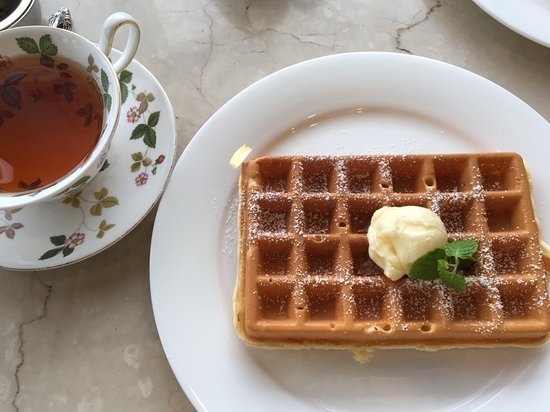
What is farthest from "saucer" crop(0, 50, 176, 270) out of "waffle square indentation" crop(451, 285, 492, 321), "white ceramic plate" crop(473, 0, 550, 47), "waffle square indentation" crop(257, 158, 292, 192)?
"white ceramic plate" crop(473, 0, 550, 47)

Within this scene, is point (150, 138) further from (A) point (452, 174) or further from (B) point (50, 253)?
(A) point (452, 174)

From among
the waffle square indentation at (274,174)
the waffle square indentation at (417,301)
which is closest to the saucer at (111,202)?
the waffle square indentation at (274,174)

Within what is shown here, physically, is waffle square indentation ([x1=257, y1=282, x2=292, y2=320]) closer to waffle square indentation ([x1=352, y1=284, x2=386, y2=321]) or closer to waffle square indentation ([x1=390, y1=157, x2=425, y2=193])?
waffle square indentation ([x1=352, y1=284, x2=386, y2=321])

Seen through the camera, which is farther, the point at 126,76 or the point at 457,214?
the point at 126,76

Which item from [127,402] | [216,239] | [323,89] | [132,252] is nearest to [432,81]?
[323,89]

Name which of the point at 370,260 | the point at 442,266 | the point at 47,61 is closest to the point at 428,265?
the point at 442,266

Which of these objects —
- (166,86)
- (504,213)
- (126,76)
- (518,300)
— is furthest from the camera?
(166,86)

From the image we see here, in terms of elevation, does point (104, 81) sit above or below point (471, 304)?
above
